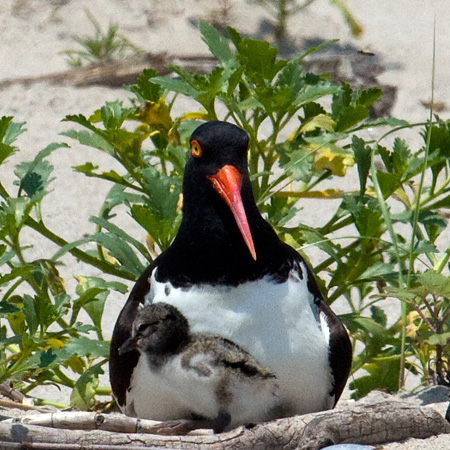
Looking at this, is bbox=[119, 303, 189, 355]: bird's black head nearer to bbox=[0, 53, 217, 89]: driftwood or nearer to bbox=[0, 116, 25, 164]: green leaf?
bbox=[0, 116, 25, 164]: green leaf

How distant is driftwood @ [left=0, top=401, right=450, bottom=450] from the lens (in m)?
2.99

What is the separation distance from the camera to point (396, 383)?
4.10m

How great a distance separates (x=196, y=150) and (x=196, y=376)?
2.46 feet

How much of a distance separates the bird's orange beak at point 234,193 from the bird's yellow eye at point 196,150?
89mm

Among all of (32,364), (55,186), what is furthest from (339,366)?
(55,186)

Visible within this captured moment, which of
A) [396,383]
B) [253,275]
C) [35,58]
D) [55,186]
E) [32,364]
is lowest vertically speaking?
[396,383]

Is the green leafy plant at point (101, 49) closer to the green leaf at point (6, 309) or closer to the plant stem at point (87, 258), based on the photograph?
the plant stem at point (87, 258)

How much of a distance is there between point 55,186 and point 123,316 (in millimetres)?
2445

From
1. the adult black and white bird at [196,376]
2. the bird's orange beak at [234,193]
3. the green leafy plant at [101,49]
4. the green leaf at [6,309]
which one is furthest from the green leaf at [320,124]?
the green leafy plant at [101,49]

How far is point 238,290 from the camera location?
3.38m

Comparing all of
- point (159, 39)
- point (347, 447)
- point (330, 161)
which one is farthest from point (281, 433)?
point (159, 39)

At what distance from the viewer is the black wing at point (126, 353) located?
352 centimetres

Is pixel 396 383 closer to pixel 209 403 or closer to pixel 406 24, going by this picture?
pixel 209 403

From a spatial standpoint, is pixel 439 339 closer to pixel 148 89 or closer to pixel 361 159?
pixel 361 159
